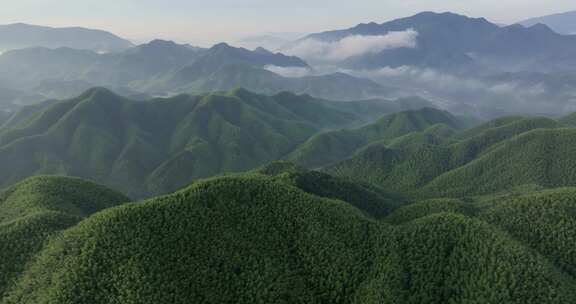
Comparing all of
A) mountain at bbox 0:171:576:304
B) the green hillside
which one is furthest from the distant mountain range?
the green hillside

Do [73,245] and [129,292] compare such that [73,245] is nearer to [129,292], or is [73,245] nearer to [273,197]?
[129,292]

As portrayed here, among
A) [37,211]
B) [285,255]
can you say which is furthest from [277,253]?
[37,211]

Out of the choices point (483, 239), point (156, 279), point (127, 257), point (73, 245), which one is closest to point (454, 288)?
point (483, 239)

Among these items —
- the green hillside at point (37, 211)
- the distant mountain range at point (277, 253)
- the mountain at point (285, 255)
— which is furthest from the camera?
the green hillside at point (37, 211)

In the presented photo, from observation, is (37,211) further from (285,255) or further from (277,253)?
(285,255)

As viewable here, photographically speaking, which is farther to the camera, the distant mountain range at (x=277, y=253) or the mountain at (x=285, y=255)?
the distant mountain range at (x=277, y=253)

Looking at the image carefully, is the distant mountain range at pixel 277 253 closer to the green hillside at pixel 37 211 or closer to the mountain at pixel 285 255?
the mountain at pixel 285 255

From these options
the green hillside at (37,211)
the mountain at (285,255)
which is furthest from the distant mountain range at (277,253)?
the green hillside at (37,211)

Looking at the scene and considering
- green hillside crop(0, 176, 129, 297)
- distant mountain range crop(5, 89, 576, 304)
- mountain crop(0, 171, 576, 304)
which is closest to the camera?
mountain crop(0, 171, 576, 304)

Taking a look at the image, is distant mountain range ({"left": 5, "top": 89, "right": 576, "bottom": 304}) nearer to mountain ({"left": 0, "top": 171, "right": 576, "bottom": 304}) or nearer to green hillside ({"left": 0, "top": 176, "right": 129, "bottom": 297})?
mountain ({"left": 0, "top": 171, "right": 576, "bottom": 304})
